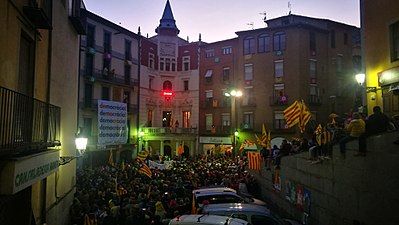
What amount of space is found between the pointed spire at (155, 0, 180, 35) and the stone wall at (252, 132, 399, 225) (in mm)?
39128

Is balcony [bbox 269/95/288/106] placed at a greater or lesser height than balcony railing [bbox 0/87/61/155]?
greater

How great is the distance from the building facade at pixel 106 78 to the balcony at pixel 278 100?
16.8 meters

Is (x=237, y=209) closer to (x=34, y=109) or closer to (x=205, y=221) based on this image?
(x=205, y=221)

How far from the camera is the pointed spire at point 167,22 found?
51.3m

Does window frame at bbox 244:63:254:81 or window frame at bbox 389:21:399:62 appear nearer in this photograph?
window frame at bbox 389:21:399:62

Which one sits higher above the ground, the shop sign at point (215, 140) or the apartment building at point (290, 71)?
the apartment building at point (290, 71)

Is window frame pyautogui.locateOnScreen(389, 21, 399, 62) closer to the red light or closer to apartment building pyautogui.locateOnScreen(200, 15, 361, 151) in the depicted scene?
apartment building pyautogui.locateOnScreen(200, 15, 361, 151)

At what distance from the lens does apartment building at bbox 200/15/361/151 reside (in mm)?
40125

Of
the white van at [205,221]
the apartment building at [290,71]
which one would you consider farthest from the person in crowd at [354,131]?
the apartment building at [290,71]

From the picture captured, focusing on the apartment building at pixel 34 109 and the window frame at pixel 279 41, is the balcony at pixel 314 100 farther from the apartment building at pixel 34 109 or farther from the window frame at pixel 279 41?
the apartment building at pixel 34 109

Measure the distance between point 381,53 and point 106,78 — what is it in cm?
3017

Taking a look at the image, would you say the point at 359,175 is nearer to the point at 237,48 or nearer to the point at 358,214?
the point at 358,214

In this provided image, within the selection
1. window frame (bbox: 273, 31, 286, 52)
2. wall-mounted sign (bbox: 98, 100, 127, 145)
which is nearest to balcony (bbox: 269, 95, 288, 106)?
window frame (bbox: 273, 31, 286, 52)

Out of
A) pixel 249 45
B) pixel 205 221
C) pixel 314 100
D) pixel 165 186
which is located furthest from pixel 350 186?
pixel 249 45
